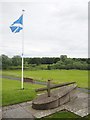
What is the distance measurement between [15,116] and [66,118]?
226 centimetres

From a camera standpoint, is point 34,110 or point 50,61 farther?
point 50,61

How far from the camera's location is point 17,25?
1284cm

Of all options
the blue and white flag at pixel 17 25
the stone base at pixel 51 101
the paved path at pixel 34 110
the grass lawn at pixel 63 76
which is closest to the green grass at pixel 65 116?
the paved path at pixel 34 110

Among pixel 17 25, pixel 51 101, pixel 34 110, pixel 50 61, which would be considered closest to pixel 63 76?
pixel 17 25

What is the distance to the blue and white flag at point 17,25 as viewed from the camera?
12.6 m

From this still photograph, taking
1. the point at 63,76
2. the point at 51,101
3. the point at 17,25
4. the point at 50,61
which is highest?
the point at 17,25

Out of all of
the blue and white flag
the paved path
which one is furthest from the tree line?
the paved path

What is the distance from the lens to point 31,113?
815cm

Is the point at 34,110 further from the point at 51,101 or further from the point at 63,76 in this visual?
the point at 63,76

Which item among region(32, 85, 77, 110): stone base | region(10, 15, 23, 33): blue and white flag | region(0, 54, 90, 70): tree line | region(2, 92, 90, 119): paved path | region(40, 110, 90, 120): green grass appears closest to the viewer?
region(40, 110, 90, 120): green grass

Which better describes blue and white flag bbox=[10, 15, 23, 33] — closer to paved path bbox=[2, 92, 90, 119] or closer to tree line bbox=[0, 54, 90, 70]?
paved path bbox=[2, 92, 90, 119]

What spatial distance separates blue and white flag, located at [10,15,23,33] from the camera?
12.6 metres

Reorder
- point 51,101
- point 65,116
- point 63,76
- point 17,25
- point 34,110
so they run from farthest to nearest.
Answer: point 63,76 → point 17,25 → point 51,101 → point 34,110 → point 65,116

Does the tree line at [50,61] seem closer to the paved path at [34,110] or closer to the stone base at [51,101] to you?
the stone base at [51,101]
